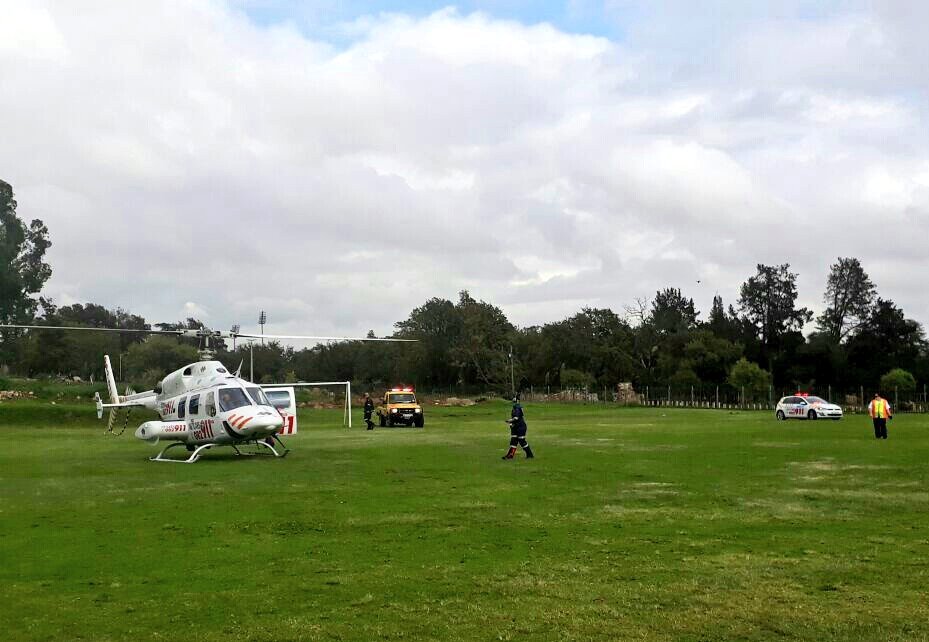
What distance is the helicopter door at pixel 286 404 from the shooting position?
3591cm

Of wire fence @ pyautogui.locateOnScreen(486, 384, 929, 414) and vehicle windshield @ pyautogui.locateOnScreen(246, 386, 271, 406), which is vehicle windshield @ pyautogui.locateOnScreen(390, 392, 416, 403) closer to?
vehicle windshield @ pyautogui.locateOnScreen(246, 386, 271, 406)

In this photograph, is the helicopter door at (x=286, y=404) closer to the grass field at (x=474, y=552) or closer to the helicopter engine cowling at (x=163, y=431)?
the helicopter engine cowling at (x=163, y=431)

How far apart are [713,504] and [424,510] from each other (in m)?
4.28

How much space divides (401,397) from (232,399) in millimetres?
24188

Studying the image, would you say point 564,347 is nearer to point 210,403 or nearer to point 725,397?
point 725,397

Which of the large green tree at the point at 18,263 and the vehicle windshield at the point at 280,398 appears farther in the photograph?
the large green tree at the point at 18,263

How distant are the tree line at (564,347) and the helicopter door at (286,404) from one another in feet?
164

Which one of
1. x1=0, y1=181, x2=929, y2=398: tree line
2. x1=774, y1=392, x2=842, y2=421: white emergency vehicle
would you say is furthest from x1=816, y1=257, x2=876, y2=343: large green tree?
x1=774, y1=392, x2=842, y2=421: white emergency vehicle

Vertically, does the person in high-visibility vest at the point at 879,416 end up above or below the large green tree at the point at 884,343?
below

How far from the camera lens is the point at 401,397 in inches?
1860

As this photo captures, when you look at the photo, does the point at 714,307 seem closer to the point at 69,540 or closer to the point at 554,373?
the point at 554,373

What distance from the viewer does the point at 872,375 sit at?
84250mm

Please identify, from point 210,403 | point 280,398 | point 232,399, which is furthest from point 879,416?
point 280,398

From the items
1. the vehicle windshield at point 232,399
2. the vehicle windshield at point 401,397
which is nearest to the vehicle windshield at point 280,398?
the vehicle windshield at point 401,397
